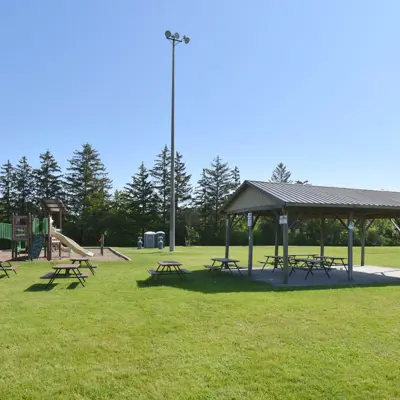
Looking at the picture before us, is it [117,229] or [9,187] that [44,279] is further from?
[9,187]

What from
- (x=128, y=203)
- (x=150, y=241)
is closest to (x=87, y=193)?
(x=128, y=203)

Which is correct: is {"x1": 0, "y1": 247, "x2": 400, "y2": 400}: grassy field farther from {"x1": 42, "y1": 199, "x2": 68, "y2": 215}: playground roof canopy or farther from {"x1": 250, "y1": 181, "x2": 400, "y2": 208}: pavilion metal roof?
{"x1": 42, "y1": 199, "x2": 68, "y2": 215}: playground roof canopy

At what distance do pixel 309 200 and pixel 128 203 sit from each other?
38262 millimetres

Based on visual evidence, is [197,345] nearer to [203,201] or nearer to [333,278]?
[333,278]

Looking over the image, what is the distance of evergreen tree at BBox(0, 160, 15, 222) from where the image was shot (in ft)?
149

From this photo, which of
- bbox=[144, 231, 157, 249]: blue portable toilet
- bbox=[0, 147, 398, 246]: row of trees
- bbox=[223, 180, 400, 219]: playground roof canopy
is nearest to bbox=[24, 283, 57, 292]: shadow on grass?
bbox=[223, 180, 400, 219]: playground roof canopy

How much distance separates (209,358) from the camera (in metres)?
4.30

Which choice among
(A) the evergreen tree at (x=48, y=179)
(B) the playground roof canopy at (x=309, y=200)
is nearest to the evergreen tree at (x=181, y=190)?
(A) the evergreen tree at (x=48, y=179)

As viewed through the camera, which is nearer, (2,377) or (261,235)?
(2,377)

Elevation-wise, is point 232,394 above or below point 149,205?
below

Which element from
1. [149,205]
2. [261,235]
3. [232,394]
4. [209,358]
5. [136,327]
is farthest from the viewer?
[149,205]

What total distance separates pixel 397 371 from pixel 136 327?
11.5 ft

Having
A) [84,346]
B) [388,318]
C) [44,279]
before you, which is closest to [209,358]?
[84,346]

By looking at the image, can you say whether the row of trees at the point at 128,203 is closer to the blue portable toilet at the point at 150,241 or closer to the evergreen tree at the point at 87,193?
the evergreen tree at the point at 87,193
